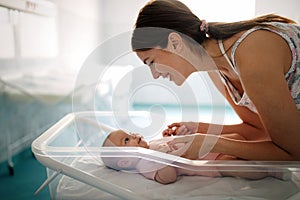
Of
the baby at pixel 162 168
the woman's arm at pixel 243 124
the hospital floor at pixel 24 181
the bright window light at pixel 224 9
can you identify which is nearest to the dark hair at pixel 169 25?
the woman's arm at pixel 243 124

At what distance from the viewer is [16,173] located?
6.24 feet

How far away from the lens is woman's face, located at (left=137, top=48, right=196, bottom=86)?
103 centimetres

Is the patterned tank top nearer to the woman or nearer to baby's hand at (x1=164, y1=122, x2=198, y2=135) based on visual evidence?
the woman

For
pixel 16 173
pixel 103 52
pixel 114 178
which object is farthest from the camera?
pixel 16 173

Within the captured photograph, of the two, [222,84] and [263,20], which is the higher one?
[263,20]

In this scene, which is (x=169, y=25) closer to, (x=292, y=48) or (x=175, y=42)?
(x=175, y=42)

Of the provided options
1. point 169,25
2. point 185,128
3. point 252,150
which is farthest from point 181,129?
point 169,25

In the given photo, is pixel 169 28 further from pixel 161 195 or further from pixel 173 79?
pixel 161 195

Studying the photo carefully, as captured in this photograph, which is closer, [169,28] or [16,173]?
[169,28]

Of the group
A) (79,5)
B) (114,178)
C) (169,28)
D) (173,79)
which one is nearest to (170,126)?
(173,79)

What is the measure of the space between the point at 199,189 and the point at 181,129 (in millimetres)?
303

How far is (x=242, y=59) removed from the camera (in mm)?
909

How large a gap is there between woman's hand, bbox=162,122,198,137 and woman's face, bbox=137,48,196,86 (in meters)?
0.21

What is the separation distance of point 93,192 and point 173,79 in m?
0.47
